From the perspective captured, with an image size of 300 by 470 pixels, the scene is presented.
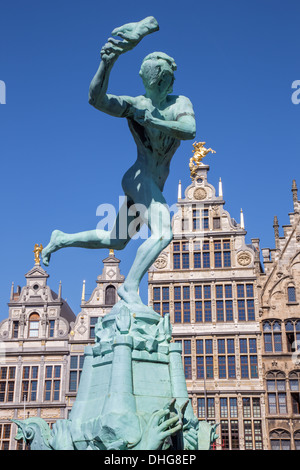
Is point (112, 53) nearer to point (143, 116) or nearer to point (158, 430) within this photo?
point (143, 116)

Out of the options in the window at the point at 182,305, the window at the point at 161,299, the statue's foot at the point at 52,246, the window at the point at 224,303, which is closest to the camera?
the statue's foot at the point at 52,246

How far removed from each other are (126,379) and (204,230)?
22.4m

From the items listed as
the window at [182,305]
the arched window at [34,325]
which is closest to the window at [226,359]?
the window at [182,305]

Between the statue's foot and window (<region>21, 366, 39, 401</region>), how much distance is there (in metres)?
20.7

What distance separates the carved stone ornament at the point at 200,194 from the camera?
27938mm

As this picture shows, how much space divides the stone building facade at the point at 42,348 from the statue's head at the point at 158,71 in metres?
20.6

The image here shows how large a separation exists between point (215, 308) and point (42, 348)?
8.21 m

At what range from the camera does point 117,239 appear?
6.34 m

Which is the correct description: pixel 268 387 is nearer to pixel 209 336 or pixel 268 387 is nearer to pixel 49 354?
pixel 209 336

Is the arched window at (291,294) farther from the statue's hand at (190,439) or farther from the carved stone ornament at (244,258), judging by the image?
the statue's hand at (190,439)

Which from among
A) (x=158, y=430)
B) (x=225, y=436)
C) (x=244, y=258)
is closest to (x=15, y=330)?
(x=225, y=436)

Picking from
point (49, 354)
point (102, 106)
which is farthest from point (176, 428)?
point (49, 354)
